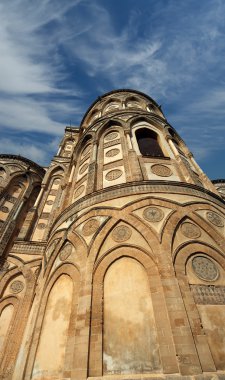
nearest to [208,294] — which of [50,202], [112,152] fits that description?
[112,152]

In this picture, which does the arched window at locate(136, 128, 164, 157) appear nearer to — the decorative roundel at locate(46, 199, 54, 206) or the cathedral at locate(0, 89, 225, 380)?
the cathedral at locate(0, 89, 225, 380)

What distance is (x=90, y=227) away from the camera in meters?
8.93

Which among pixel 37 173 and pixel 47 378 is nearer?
pixel 47 378

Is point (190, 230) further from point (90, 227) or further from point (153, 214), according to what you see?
point (90, 227)

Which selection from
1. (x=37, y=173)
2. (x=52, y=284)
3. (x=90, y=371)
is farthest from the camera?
(x=37, y=173)

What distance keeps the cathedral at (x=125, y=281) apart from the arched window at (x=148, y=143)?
0.38ft

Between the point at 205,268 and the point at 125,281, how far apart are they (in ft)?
7.97

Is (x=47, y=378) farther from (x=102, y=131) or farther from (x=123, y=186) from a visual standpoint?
(x=102, y=131)

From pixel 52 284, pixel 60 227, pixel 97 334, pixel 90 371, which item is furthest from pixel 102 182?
pixel 90 371

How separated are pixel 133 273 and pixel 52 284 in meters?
3.02

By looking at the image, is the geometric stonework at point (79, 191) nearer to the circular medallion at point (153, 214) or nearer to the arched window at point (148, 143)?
the arched window at point (148, 143)

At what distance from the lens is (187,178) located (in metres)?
10.8

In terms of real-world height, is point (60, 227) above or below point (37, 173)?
below

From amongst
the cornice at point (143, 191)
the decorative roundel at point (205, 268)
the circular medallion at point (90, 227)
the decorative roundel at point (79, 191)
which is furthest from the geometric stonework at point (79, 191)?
the decorative roundel at point (205, 268)
